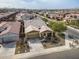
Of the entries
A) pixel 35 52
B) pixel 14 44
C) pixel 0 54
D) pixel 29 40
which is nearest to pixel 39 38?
pixel 29 40

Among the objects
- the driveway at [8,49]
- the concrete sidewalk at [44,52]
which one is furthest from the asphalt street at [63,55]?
the driveway at [8,49]

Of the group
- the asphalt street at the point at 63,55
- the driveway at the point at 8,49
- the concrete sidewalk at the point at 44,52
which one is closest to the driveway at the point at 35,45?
the concrete sidewalk at the point at 44,52

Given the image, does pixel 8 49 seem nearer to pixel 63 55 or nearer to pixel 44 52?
pixel 44 52

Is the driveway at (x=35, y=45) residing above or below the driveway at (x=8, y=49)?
above

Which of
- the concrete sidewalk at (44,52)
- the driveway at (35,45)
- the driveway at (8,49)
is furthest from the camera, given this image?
the driveway at (35,45)

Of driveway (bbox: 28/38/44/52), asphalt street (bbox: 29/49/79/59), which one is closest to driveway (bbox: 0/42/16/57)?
driveway (bbox: 28/38/44/52)

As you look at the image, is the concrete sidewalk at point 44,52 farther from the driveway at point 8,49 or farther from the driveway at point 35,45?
the driveway at point 8,49

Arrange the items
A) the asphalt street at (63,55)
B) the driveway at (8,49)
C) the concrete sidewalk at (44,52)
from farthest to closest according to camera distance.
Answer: the driveway at (8,49) → the concrete sidewalk at (44,52) → the asphalt street at (63,55)

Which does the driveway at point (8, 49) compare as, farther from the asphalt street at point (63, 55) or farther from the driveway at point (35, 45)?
the asphalt street at point (63, 55)

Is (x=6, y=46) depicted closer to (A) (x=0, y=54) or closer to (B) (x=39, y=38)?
(A) (x=0, y=54)

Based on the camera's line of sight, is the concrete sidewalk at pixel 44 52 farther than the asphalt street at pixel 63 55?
Yes
